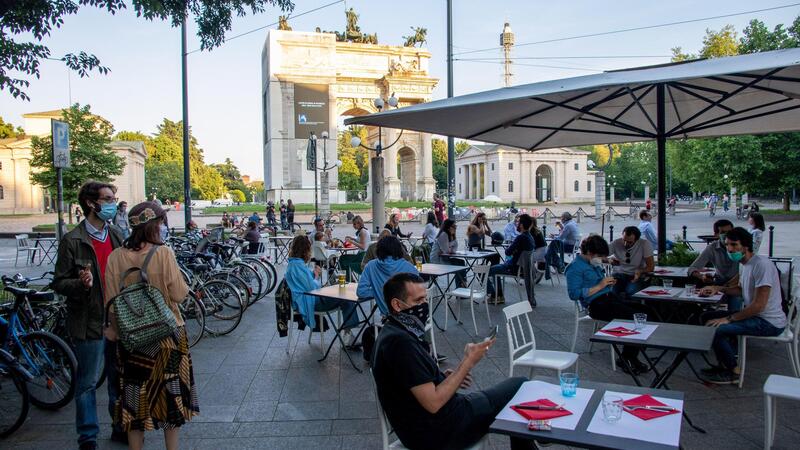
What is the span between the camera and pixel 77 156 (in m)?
35.6

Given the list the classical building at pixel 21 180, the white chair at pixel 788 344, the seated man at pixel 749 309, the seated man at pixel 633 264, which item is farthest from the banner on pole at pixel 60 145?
the classical building at pixel 21 180

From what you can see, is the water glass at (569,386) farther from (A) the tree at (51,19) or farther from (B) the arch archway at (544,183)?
(B) the arch archway at (544,183)

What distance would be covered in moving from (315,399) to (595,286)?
3.27 meters

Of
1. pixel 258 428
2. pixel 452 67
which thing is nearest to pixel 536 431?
pixel 258 428

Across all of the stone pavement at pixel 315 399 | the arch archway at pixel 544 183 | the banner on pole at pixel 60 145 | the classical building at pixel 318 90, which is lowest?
the stone pavement at pixel 315 399

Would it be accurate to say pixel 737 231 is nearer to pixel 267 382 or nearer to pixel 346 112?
pixel 267 382

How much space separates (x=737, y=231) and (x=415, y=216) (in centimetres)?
3454

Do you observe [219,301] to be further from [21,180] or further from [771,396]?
[21,180]

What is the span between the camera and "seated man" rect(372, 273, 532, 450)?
9.55ft

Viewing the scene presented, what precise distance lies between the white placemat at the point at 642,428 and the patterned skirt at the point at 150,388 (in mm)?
2570

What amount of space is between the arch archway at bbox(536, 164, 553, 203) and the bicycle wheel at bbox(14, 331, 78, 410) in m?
90.7

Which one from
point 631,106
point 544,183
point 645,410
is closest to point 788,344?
point 645,410

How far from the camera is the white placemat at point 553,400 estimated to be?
9.30ft

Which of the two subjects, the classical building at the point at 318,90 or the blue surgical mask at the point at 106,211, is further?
the classical building at the point at 318,90
